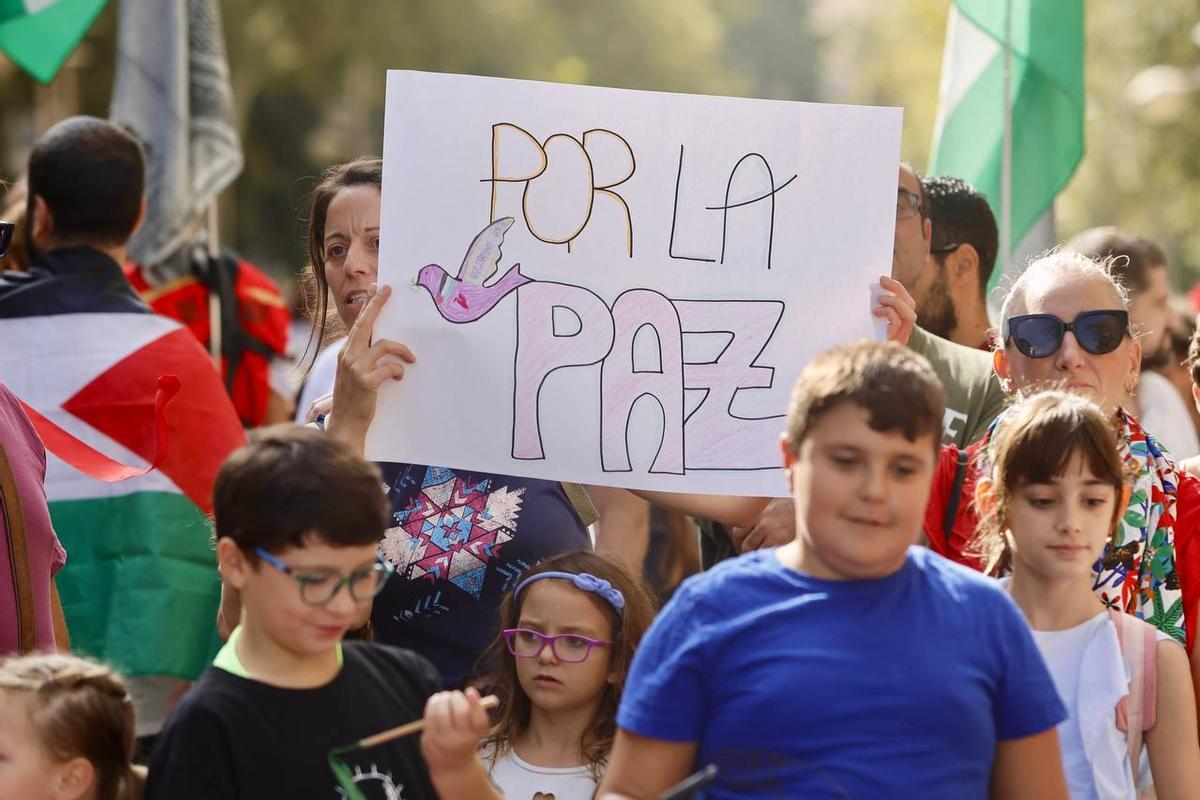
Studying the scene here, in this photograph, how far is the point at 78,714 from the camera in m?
2.93

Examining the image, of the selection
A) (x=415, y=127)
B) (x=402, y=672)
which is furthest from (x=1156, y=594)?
(x=415, y=127)

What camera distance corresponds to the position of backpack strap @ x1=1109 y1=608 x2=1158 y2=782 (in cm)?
317

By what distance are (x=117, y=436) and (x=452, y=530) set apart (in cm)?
145

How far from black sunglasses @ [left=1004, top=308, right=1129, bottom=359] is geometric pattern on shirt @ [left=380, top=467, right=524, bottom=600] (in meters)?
1.15

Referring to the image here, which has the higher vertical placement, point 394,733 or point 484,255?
point 484,255

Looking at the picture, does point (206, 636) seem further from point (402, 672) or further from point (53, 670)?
point (402, 672)

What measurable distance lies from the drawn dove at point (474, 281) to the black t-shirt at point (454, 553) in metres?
0.36

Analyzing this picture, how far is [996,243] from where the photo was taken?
5094mm

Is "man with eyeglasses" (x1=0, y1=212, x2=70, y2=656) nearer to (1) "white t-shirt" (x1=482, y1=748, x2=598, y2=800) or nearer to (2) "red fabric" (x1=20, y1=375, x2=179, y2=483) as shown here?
(2) "red fabric" (x1=20, y1=375, x2=179, y2=483)

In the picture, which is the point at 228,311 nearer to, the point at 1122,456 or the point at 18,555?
the point at 18,555

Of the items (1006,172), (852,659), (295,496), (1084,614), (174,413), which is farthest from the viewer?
(1006,172)

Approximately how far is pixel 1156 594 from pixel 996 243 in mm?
1831

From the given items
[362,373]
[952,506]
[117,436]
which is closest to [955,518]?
[952,506]

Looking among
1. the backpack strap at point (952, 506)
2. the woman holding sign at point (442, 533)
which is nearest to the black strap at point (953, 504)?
the backpack strap at point (952, 506)
